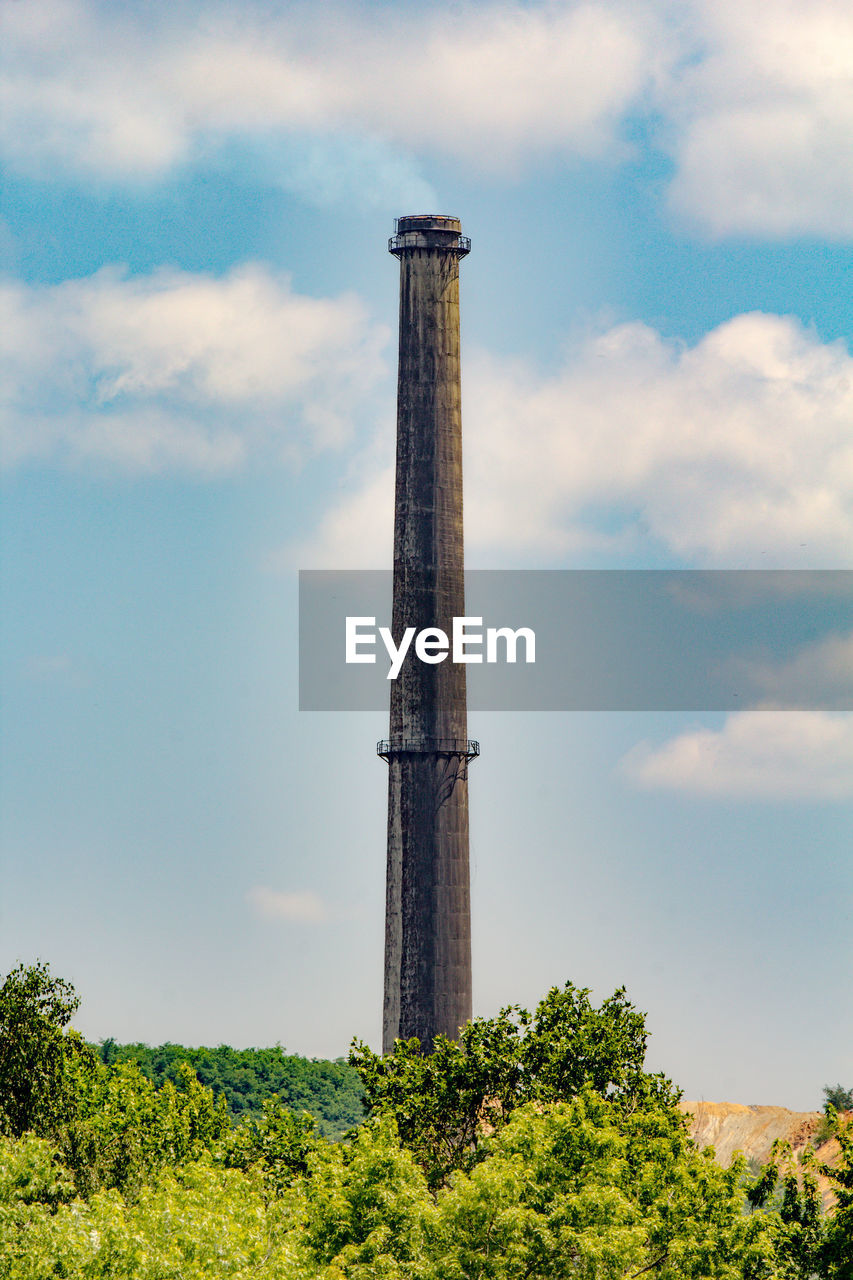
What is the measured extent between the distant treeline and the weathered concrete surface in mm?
85838

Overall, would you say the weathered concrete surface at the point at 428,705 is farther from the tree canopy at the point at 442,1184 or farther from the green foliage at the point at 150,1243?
the green foliage at the point at 150,1243

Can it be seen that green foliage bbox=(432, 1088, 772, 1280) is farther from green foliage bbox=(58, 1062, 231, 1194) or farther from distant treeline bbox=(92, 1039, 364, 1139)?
distant treeline bbox=(92, 1039, 364, 1139)

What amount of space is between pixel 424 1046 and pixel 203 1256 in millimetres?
33391

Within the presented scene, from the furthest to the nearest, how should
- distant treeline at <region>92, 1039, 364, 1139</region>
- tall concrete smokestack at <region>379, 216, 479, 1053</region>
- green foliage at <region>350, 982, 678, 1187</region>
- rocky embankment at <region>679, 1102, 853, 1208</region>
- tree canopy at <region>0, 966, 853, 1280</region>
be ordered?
distant treeline at <region>92, 1039, 364, 1139</region> → rocky embankment at <region>679, 1102, 853, 1208</region> → tall concrete smokestack at <region>379, 216, 479, 1053</region> → green foliage at <region>350, 982, 678, 1187</region> → tree canopy at <region>0, 966, 853, 1280</region>

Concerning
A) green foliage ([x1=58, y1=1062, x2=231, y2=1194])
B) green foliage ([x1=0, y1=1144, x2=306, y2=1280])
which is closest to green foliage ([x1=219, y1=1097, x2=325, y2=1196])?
green foliage ([x1=58, y1=1062, x2=231, y2=1194])

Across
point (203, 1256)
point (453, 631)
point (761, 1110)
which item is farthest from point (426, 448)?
point (761, 1110)

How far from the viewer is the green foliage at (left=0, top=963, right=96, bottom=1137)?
56594 millimetres

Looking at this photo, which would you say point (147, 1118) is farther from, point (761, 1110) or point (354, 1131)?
point (761, 1110)

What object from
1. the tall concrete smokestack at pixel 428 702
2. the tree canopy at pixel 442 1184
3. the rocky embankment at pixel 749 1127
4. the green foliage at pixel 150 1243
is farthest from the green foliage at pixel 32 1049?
the rocky embankment at pixel 749 1127

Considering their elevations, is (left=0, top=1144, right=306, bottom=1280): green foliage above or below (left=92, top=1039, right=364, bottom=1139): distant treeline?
below

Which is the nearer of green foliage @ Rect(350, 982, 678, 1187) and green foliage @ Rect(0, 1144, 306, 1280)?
green foliage @ Rect(0, 1144, 306, 1280)

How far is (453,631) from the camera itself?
77000mm

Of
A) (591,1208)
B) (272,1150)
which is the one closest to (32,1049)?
(272,1150)

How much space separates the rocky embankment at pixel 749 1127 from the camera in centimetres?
15077
